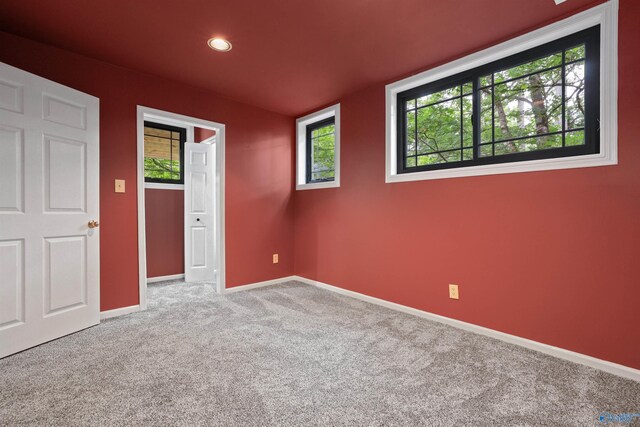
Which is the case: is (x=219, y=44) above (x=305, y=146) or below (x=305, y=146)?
above

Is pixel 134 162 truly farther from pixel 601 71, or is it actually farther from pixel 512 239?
pixel 601 71

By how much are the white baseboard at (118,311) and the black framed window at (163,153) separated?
1978 mm

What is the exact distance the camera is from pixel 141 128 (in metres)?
3.07

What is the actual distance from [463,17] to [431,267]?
2043mm

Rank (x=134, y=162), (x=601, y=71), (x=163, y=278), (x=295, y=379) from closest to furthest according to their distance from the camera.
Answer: (x=295, y=379)
(x=601, y=71)
(x=134, y=162)
(x=163, y=278)

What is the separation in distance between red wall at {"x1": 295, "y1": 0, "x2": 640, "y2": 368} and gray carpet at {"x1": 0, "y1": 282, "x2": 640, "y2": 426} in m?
0.30

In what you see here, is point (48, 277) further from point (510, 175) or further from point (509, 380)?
point (510, 175)

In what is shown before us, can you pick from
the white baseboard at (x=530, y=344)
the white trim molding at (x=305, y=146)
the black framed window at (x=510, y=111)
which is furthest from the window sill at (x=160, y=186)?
the black framed window at (x=510, y=111)

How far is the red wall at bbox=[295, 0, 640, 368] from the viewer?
1.88 meters

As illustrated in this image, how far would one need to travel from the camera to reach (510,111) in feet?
8.13

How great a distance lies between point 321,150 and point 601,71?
2.89 meters

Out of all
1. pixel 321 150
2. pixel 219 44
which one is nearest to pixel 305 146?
pixel 321 150

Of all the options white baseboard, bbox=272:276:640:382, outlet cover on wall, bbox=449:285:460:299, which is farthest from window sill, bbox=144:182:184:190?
outlet cover on wall, bbox=449:285:460:299

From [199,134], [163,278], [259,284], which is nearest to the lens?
[259,284]
